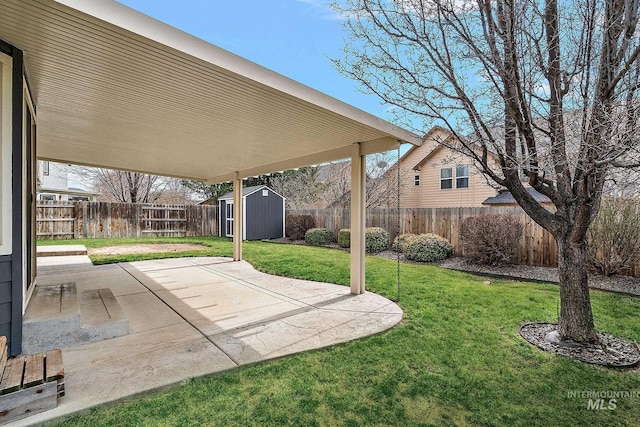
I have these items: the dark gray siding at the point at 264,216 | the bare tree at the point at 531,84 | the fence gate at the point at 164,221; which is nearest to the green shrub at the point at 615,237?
the bare tree at the point at 531,84

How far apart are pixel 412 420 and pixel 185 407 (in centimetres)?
150

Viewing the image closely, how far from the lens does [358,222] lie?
16.9 ft

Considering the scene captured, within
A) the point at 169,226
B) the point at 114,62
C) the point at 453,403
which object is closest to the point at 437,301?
the point at 453,403

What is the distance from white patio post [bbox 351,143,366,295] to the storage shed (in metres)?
10.2

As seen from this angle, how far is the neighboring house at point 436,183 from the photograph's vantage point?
14.2m

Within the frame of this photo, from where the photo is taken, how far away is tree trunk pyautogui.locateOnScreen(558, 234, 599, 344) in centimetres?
320

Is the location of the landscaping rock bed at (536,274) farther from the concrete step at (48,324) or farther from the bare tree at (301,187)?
the bare tree at (301,187)

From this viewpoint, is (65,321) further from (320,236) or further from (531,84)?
(320,236)

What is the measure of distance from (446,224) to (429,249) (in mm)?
1173

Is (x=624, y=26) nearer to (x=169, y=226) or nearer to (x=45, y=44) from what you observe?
(x=45, y=44)

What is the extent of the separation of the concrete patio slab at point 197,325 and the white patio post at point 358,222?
25 centimetres

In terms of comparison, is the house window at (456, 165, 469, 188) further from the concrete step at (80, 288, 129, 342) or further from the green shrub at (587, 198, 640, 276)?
the concrete step at (80, 288, 129, 342)

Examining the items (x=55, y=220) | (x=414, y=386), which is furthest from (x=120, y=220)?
(x=414, y=386)

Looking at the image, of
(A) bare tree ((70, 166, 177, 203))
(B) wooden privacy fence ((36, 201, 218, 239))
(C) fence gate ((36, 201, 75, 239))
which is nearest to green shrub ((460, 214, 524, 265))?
(B) wooden privacy fence ((36, 201, 218, 239))
